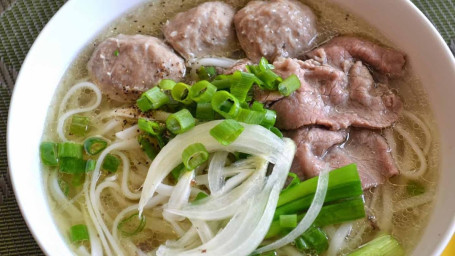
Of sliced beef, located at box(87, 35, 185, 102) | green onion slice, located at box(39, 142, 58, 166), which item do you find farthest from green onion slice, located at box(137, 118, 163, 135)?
green onion slice, located at box(39, 142, 58, 166)

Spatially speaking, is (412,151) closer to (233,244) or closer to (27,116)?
(233,244)

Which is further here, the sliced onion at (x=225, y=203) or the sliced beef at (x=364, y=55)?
the sliced beef at (x=364, y=55)

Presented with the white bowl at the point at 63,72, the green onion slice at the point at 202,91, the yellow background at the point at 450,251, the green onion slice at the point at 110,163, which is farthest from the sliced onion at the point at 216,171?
the yellow background at the point at 450,251

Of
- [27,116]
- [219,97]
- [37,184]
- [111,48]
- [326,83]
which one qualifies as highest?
[326,83]

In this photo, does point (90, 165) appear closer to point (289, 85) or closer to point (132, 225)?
point (132, 225)

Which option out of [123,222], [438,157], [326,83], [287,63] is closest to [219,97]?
[287,63]

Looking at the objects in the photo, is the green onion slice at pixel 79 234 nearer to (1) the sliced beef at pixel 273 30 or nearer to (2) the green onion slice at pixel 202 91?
(2) the green onion slice at pixel 202 91

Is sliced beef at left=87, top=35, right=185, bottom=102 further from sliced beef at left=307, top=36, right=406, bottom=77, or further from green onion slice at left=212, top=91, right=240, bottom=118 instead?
sliced beef at left=307, top=36, right=406, bottom=77
